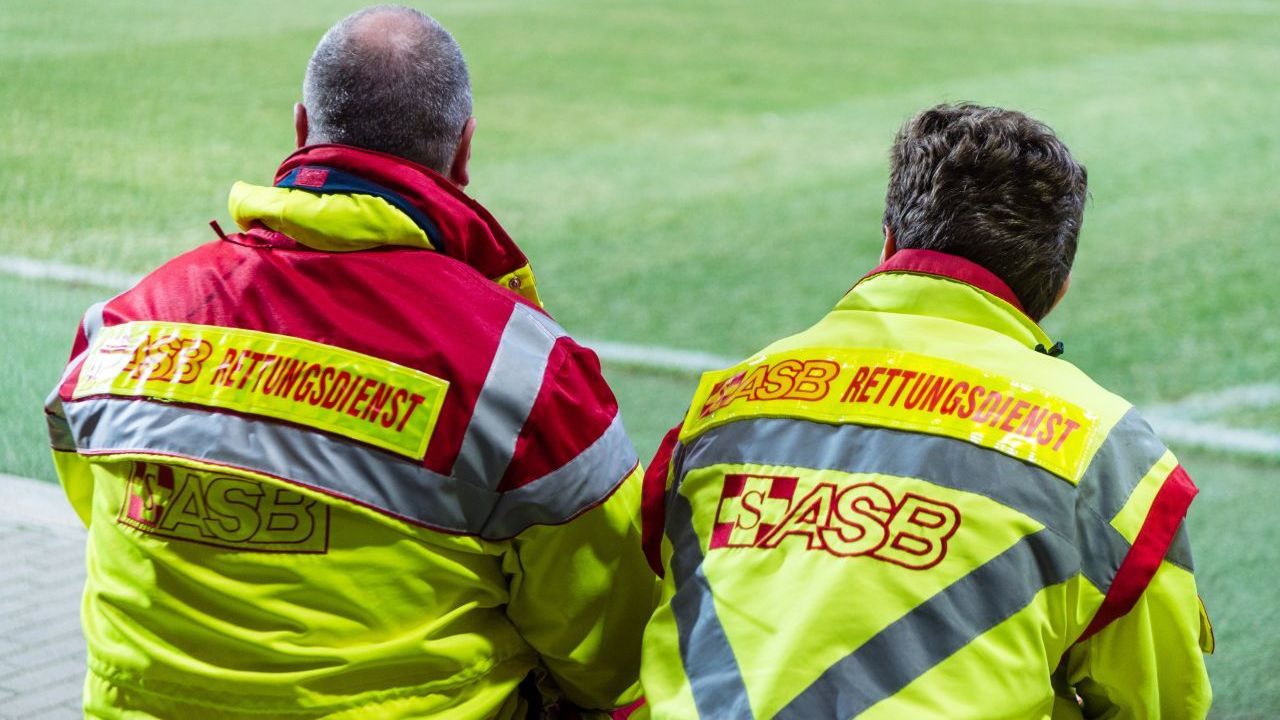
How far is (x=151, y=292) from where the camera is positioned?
2430 millimetres

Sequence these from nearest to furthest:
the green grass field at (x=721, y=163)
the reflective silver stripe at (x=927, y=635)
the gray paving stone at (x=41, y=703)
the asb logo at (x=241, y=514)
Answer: the reflective silver stripe at (x=927, y=635)
the asb logo at (x=241, y=514)
the gray paving stone at (x=41, y=703)
the green grass field at (x=721, y=163)

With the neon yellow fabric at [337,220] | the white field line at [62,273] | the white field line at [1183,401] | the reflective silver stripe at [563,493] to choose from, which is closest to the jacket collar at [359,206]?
the neon yellow fabric at [337,220]

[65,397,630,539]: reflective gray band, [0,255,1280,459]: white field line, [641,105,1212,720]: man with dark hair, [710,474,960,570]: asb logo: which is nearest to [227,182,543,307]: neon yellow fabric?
[65,397,630,539]: reflective gray band

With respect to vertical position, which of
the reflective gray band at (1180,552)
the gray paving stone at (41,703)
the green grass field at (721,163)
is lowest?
the green grass field at (721,163)

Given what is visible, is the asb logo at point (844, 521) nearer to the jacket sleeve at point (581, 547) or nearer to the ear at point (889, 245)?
the jacket sleeve at point (581, 547)

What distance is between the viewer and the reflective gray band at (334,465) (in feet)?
7.23

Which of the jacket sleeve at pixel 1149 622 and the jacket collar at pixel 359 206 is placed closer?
the jacket sleeve at pixel 1149 622

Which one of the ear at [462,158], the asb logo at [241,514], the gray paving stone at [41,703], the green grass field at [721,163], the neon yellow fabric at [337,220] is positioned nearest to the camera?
the asb logo at [241,514]

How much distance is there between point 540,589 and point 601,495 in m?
0.17

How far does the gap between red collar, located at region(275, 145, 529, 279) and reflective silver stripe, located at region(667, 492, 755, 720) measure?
19.3 inches

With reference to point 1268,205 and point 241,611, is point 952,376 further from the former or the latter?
point 1268,205

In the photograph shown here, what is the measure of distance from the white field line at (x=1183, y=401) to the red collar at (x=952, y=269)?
4033mm

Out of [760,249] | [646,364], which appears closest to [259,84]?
[760,249]

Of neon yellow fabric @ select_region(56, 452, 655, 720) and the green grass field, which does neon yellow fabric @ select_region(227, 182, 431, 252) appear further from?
the green grass field
